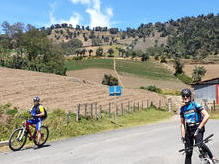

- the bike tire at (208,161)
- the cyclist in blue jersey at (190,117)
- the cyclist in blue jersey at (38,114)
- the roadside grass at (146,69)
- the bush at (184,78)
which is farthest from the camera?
the roadside grass at (146,69)

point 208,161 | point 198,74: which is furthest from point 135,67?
point 208,161

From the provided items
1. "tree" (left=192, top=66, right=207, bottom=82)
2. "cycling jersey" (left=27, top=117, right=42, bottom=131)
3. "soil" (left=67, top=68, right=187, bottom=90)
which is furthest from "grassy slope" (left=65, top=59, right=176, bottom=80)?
"cycling jersey" (left=27, top=117, right=42, bottom=131)

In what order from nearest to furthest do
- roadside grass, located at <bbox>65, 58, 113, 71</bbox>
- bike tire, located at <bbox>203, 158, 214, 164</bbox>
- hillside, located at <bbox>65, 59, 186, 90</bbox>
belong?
1. bike tire, located at <bbox>203, 158, 214, 164</bbox>
2. hillside, located at <bbox>65, 59, 186, 90</bbox>
3. roadside grass, located at <bbox>65, 58, 113, 71</bbox>

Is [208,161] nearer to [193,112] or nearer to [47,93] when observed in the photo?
[193,112]

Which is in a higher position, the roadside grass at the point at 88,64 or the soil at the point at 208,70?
the roadside grass at the point at 88,64

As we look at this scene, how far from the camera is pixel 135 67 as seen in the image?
107 metres

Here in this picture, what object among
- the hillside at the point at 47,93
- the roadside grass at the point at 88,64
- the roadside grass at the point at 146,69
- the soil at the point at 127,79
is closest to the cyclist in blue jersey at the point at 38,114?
the hillside at the point at 47,93

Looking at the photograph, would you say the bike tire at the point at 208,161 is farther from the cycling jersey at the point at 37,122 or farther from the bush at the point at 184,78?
the bush at the point at 184,78

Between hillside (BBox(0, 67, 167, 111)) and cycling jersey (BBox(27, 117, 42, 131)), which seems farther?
hillside (BBox(0, 67, 167, 111))

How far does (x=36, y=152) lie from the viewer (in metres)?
9.68

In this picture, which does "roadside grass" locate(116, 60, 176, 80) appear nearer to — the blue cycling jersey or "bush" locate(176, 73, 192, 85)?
"bush" locate(176, 73, 192, 85)

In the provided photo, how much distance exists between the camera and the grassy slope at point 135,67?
9647cm

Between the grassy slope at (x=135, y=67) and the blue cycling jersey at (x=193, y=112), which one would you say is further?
the grassy slope at (x=135, y=67)

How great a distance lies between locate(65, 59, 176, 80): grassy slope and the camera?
96.5 meters
